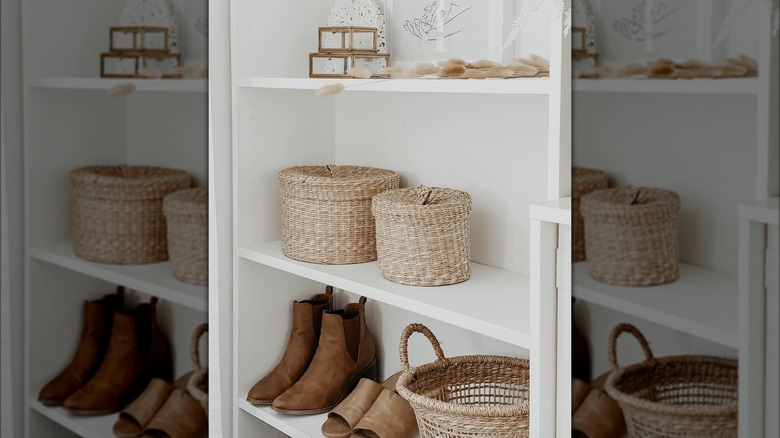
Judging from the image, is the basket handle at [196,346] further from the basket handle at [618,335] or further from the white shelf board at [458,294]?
the white shelf board at [458,294]

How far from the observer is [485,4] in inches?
51.9

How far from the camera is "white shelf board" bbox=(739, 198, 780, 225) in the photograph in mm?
352

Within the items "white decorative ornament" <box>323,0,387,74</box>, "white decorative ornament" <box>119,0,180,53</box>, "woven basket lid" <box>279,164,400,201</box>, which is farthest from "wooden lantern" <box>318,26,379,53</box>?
"white decorative ornament" <box>119,0,180,53</box>

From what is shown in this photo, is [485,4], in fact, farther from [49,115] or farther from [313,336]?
[49,115]

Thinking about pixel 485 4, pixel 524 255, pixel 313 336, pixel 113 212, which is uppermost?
pixel 485 4

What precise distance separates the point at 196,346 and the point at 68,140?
0.16 meters

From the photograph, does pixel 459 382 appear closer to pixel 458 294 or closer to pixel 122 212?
pixel 458 294

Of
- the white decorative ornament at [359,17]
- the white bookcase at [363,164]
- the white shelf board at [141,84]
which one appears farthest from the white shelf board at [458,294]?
the white shelf board at [141,84]

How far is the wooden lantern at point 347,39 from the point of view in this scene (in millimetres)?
1457

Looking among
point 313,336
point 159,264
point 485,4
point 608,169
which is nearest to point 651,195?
point 608,169

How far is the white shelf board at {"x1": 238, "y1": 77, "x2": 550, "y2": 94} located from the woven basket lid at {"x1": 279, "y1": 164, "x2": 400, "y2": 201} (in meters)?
0.18

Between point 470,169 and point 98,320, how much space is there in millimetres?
1042

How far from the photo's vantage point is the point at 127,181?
0.47 metres

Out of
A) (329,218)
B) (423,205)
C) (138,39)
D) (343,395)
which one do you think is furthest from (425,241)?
(138,39)
